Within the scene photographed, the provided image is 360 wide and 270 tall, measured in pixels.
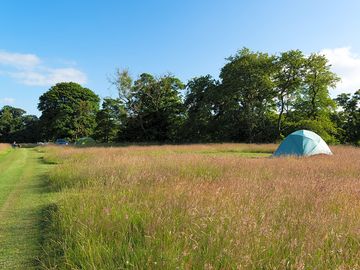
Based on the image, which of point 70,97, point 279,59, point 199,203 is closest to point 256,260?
point 199,203

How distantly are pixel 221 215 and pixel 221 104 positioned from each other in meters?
41.6

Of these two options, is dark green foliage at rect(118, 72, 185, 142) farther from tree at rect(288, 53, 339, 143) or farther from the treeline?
tree at rect(288, 53, 339, 143)

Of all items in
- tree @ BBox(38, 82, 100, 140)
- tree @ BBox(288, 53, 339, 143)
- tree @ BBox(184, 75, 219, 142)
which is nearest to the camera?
tree @ BBox(288, 53, 339, 143)

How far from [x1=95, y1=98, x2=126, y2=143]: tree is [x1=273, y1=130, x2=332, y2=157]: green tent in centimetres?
3593

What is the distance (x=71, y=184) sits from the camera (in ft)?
29.7

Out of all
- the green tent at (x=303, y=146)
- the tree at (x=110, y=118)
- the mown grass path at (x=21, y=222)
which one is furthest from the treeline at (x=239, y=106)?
the mown grass path at (x=21, y=222)

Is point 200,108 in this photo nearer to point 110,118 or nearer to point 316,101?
point 316,101

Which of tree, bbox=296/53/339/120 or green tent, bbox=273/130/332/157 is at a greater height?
tree, bbox=296/53/339/120

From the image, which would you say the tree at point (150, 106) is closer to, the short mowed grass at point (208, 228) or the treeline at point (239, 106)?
the treeline at point (239, 106)

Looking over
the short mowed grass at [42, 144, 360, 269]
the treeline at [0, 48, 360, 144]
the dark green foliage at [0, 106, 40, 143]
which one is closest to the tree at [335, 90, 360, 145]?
the treeline at [0, 48, 360, 144]

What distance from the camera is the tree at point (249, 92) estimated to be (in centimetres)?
4119

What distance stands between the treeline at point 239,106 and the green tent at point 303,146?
55.8 ft

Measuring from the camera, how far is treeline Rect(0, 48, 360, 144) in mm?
40719

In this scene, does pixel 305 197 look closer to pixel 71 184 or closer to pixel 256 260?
pixel 256 260
